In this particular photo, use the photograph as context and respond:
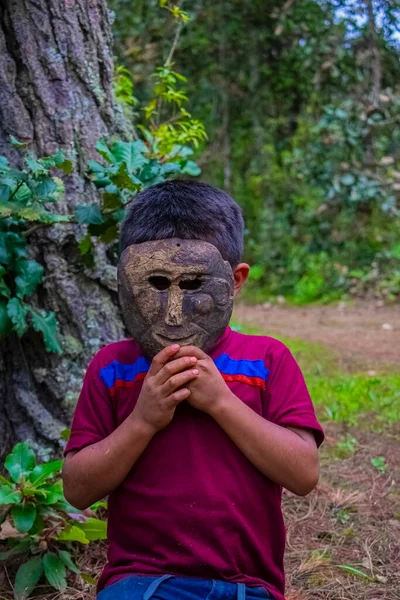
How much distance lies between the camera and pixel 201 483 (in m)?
1.74

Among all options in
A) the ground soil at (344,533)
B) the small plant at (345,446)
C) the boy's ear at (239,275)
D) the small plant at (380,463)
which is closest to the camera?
the boy's ear at (239,275)

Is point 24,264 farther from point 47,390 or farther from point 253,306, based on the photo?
point 253,306

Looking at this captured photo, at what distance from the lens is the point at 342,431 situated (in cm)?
377

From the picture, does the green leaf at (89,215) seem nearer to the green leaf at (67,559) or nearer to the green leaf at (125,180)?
the green leaf at (125,180)

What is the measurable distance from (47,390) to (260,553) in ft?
4.31

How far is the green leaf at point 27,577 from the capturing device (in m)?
2.18

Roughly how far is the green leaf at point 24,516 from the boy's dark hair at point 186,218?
0.88 metres

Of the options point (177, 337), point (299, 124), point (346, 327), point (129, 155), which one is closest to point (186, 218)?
point (177, 337)

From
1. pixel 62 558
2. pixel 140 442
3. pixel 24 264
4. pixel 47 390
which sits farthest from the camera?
pixel 47 390

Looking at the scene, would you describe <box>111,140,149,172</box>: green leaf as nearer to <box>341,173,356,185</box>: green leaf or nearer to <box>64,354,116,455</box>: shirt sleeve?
<box>64,354,116,455</box>: shirt sleeve

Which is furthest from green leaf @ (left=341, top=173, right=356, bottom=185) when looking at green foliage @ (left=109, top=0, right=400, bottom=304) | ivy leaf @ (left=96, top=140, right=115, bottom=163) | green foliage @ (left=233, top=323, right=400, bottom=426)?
ivy leaf @ (left=96, top=140, right=115, bottom=163)

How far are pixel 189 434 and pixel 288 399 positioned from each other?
0.88ft

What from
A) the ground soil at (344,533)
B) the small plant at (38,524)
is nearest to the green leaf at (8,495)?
Answer: the small plant at (38,524)

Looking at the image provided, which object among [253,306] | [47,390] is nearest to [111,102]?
[47,390]
